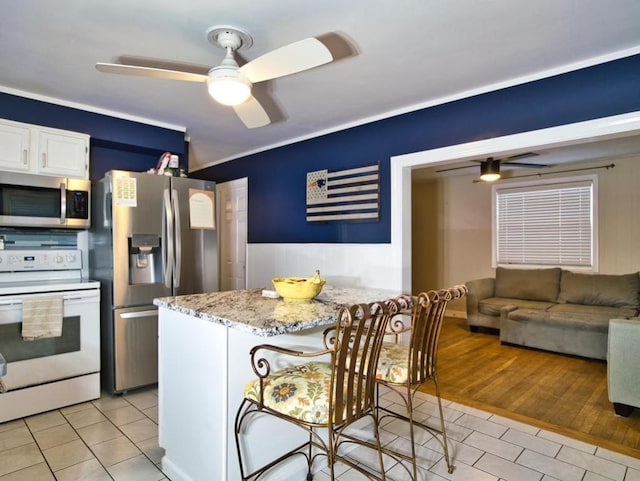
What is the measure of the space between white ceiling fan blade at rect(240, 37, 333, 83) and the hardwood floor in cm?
263

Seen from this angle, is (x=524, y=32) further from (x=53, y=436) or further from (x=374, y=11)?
(x=53, y=436)

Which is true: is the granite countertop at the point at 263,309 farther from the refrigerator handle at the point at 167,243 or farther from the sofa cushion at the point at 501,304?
the sofa cushion at the point at 501,304

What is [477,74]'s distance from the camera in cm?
256

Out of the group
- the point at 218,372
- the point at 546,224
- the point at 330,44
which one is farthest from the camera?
the point at 546,224

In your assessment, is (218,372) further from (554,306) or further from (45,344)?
(554,306)

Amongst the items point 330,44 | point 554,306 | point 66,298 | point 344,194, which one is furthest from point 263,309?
point 554,306

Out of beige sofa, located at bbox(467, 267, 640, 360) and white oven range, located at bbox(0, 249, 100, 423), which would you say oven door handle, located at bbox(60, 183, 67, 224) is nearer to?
white oven range, located at bbox(0, 249, 100, 423)

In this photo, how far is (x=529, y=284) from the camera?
508 cm

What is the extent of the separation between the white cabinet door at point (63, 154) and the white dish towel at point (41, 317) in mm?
998

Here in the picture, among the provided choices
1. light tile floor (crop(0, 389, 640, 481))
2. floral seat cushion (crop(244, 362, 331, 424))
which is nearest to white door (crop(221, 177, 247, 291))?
light tile floor (crop(0, 389, 640, 481))

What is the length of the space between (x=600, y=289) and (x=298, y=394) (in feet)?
15.2

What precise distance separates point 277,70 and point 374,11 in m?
0.55

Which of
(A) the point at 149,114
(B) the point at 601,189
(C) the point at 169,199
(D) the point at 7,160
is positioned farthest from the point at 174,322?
(B) the point at 601,189

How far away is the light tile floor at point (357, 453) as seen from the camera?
1.98 metres
